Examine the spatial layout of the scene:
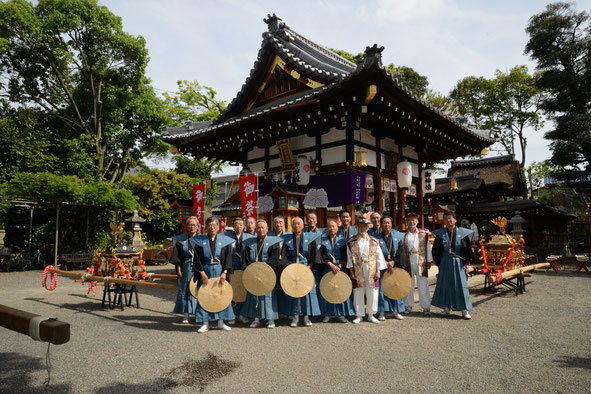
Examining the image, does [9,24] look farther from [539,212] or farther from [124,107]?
[539,212]

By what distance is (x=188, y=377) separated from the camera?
137 inches

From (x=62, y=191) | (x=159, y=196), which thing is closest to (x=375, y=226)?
(x=62, y=191)

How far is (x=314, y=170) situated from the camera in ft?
31.7

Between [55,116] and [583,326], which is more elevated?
[55,116]

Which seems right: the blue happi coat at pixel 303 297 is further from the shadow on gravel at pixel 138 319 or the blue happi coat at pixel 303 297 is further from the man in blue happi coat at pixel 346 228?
the shadow on gravel at pixel 138 319

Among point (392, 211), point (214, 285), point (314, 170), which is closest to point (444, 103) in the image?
point (392, 211)

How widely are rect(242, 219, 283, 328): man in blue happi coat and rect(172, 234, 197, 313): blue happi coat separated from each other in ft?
2.86

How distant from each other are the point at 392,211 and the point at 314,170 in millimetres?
3151

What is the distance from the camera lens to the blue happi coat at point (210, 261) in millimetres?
5344

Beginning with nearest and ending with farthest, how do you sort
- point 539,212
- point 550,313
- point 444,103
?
point 550,313 → point 539,212 → point 444,103

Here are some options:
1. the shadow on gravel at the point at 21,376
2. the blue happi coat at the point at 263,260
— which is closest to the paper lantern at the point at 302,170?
the blue happi coat at the point at 263,260

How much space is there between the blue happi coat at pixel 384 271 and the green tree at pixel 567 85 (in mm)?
16960

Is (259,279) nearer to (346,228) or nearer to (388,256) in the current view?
(346,228)

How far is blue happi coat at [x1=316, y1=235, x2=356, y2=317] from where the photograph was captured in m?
5.75
